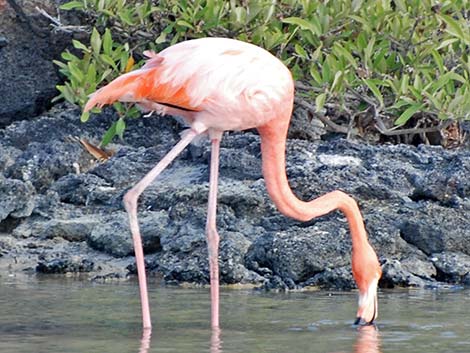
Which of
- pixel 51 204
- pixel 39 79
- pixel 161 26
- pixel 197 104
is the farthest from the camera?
pixel 39 79

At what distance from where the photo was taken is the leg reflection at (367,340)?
19.0 feet

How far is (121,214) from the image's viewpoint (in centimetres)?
889

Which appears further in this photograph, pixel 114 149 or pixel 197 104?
pixel 114 149

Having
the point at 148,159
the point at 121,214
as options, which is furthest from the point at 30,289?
the point at 148,159

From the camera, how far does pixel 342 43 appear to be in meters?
9.77

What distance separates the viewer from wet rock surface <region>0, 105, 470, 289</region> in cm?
796

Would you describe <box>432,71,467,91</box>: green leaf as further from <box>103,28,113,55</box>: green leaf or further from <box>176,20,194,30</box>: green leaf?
<box>103,28,113,55</box>: green leaf

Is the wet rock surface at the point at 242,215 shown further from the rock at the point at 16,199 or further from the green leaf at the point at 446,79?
the green leaf at the point at 446,79

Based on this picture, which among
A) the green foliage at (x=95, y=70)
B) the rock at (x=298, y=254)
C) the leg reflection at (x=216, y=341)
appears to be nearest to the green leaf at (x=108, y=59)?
the green foliage at (x=95, y=70)

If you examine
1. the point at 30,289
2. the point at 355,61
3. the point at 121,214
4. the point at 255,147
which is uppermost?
the point at 355,61

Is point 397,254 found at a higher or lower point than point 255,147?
lower

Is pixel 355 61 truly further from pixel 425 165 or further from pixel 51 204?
pixel 51 204

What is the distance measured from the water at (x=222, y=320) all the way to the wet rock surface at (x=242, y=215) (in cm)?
26

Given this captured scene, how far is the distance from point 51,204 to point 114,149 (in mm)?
1437
